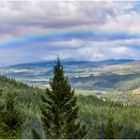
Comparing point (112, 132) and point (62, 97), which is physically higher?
point (62, 97)

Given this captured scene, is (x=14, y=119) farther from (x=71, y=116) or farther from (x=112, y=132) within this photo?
(x=112, y=132)

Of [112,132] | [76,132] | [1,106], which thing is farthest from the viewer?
[112,132]

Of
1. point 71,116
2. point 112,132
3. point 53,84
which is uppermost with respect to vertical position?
point 53,84

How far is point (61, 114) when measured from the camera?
53000 millimetres

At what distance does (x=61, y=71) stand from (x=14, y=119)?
9096 millimetres

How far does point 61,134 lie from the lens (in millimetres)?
53500

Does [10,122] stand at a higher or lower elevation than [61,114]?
lower

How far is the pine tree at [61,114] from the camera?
52.0 metres

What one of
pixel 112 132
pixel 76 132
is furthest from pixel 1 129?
pixel 112 132

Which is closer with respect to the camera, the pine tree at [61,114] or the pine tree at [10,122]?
the pine tree at [61,114]

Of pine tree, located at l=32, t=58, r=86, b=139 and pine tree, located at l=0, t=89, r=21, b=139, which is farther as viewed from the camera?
pine tree, located at l=0, t=89, r=21, b=139

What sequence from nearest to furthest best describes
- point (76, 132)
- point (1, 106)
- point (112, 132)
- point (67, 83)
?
point (76, 132) → point (67, 83) → point (1, 106) → point (112, 132)

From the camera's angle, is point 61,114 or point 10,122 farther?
point 10,122

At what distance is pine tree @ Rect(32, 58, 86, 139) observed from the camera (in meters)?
52.0
